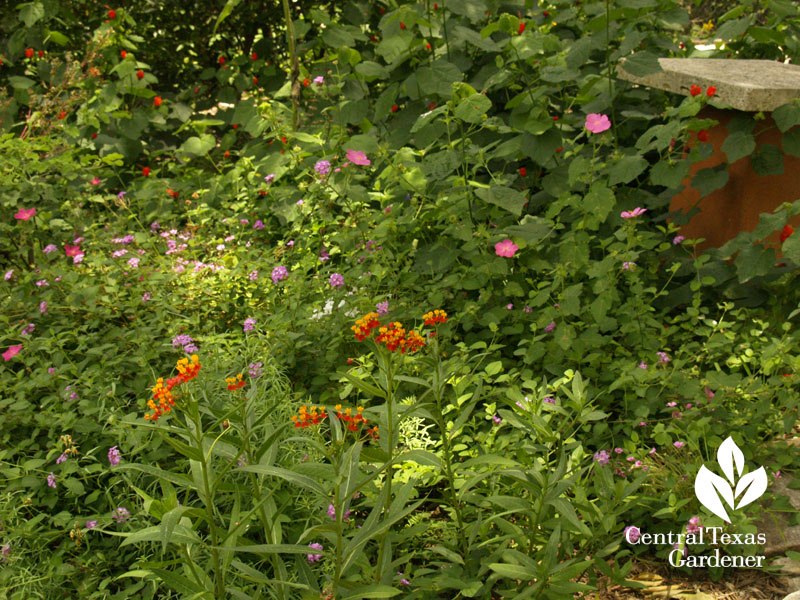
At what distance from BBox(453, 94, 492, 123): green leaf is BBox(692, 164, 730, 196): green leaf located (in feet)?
3.36

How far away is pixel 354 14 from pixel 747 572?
3958 millimetres

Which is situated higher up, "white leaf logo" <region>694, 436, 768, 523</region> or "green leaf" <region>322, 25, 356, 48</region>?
"green leaf" <region>322, 25, 356, 48</region>

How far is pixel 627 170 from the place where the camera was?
2.77 metres

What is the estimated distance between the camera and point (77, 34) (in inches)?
198

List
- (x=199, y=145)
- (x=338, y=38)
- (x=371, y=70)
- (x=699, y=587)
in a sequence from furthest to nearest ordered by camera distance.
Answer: (x=199, y=145), (x=338, y=38), (x=371, y=70), (x=699, y=587)

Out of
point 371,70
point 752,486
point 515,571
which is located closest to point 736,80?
point 371,70

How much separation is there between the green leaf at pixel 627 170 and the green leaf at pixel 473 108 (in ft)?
1.93

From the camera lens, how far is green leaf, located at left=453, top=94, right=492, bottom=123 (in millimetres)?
2648

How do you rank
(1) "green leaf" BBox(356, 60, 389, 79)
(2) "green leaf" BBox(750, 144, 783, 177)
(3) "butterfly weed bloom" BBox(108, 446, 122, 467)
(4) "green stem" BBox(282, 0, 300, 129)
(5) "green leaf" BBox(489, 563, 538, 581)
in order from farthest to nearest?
(4) "green stem" BBox(282, 0, 300, 129) → (1) "green leaf" BBox(356, 60, 389, 79) → (2) "green leaf" BBox(750, 144, 783, 177) → (3) "butterfly weed bloom" BBox(108, 446, 122, 467) → (5) "green leaf" BBox(489, 563, 538, 581)

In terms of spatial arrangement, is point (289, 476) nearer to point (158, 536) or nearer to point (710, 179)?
point (158, 536)

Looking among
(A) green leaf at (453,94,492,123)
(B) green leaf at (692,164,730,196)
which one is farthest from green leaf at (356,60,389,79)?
(B) green leaf at (692,164,730,196)

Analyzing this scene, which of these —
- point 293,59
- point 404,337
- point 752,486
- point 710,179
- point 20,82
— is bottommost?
point 752,486

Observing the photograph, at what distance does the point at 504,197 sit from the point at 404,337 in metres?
1.42

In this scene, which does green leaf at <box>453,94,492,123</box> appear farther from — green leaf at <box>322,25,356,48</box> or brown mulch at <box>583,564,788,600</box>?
brown mulch at <box>583,564,788,600</box>
